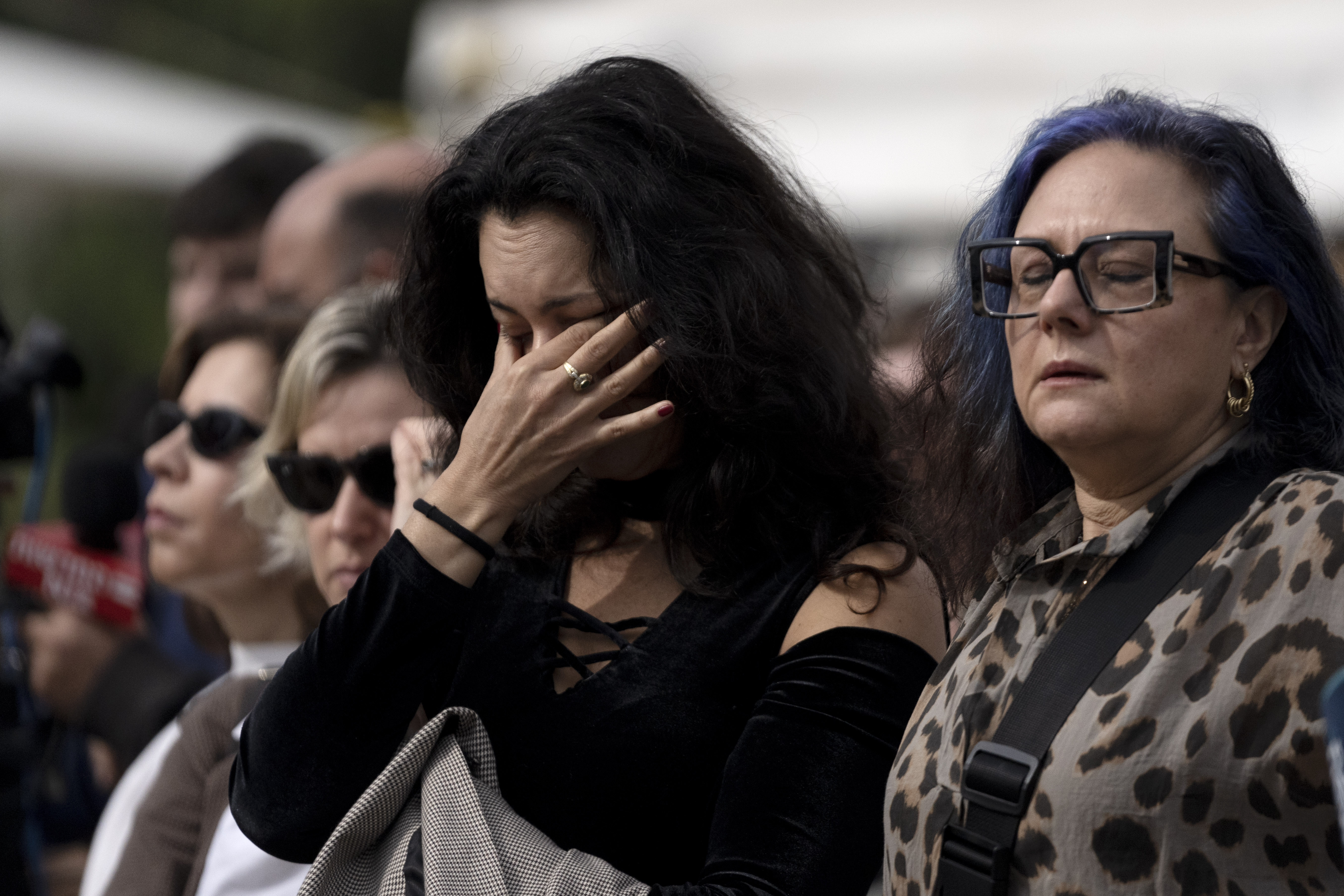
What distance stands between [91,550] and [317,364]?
2.10 m

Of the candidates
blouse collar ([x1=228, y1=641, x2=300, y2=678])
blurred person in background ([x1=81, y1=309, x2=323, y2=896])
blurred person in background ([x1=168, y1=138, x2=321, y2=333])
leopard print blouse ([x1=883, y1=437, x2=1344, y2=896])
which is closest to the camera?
leopard print blouse ([x1=883, y1=437, x2=1344, y2=896])

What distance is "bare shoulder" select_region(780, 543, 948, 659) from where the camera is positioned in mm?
2033

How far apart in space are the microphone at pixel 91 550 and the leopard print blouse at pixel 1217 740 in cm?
374

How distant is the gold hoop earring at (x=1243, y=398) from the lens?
5.90 feet

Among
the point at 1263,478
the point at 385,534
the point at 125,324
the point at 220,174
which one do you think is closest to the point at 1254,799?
the point at 1263,478

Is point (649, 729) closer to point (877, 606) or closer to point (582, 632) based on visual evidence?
point (582, 632)

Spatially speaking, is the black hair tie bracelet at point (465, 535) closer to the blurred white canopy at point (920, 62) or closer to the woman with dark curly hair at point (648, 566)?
the woman with dark curly hair at point (648, 566)

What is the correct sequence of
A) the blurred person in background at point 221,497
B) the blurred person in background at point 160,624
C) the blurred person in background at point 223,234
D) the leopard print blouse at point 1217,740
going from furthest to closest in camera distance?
1. the blurred person in background at point 223,234
2. the blurred person in background at point 160,624
3. the blurred person in background at point 221,497
4. the leopard print blouse at point 1217,740

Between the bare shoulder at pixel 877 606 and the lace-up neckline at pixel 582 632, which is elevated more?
the bare shoulder at pixel 877 606

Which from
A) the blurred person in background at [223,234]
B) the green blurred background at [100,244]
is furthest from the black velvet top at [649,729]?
the green blurred background at [100,244]

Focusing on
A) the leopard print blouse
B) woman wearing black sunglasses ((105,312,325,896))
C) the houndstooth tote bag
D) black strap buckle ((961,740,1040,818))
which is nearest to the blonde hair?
woman wearing black sunglasses ((105,312,325,896))

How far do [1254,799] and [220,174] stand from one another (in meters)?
5.10

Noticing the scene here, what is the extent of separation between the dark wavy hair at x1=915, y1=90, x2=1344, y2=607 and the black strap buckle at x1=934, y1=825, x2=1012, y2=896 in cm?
51

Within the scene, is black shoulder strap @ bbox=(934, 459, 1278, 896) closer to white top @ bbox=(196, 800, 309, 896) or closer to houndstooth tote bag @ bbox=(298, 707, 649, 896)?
houndstooth tote bag @ bbox=(298, 707, 649, 896)
